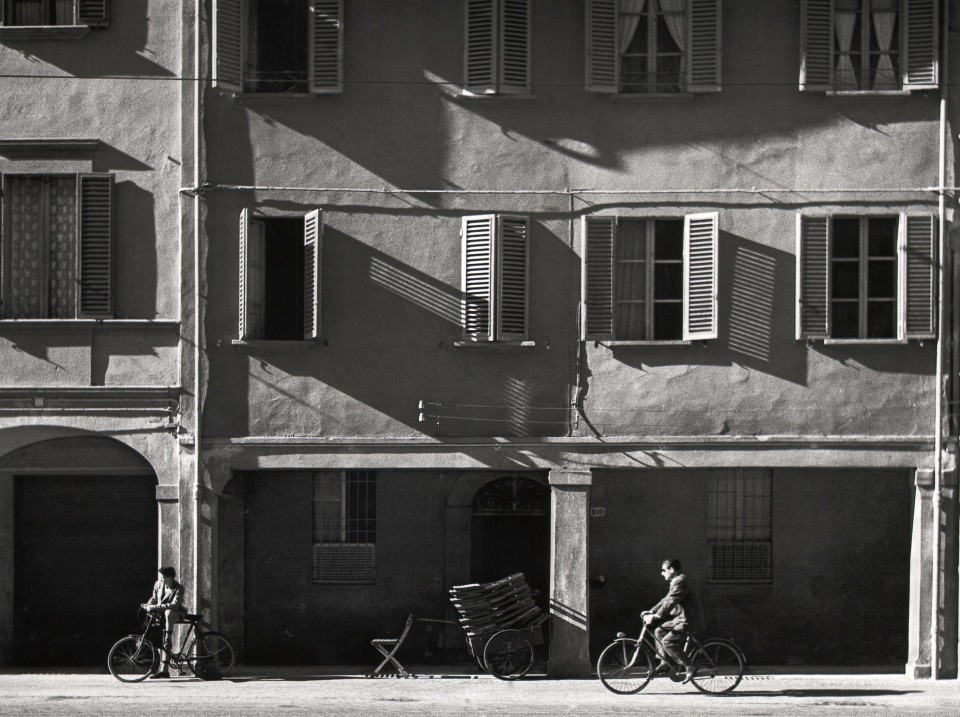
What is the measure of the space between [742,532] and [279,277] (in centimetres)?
764

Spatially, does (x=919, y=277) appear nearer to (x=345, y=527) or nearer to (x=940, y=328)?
(x=940, y=328)

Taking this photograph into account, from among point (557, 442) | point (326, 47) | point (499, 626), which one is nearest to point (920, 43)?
point (557, 442)

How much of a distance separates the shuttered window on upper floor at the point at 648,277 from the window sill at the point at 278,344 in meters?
3.62

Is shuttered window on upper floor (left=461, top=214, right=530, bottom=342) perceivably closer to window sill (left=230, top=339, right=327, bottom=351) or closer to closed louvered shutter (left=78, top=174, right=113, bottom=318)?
window sill (left=230, top=339, right=327, bottom=351)

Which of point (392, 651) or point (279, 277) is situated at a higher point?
point (279, 277)

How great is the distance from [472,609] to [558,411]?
282 centimetres

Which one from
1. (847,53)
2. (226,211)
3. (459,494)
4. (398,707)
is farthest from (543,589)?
(847,53)

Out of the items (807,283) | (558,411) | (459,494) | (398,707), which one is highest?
(807,283)

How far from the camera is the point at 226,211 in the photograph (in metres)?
19.2

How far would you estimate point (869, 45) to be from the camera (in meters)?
19.1

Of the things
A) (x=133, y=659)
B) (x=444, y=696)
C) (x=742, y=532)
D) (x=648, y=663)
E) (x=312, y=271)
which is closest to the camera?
(x=648, y=663)

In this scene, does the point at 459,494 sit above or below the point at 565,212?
below

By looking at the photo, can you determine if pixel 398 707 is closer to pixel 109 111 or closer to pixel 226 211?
pixel 226 211

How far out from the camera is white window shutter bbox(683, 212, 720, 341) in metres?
18.9
